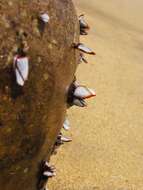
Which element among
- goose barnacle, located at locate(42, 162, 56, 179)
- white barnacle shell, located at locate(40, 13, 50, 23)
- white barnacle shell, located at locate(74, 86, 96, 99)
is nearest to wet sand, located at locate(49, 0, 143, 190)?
goose barnacle, located at locate(42, 162, 56, 179)

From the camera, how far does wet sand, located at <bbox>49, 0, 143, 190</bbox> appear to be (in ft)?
8.81

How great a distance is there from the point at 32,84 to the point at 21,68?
98 mm

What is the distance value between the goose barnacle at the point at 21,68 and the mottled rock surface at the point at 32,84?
0.01 m

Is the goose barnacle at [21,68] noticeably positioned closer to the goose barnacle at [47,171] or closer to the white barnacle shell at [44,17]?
the white barnacle shell at [44,17]

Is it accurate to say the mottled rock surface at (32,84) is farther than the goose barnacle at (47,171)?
No

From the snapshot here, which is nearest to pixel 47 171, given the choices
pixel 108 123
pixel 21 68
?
pixel 21 68

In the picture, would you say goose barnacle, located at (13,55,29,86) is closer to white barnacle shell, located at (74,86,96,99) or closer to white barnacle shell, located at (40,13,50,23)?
white barnacle shell, located at (40,13,50,23)

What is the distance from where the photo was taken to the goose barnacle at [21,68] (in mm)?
1403

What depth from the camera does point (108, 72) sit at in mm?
4359

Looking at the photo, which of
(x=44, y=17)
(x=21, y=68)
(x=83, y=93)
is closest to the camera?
(x=21, y=68)

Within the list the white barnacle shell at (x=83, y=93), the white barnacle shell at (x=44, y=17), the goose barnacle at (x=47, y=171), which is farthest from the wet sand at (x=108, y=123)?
the white barnacle shell at (x=44, y=17)

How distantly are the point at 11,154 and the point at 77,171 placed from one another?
1.20 meters

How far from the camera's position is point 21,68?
141 cm

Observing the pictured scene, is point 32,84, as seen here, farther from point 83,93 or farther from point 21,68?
point 83,93
